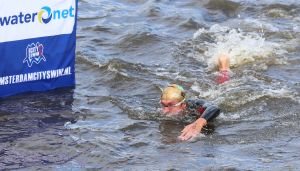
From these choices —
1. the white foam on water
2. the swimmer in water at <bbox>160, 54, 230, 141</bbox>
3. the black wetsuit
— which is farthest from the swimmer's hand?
the white foam on water

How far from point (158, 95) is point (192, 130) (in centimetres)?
196

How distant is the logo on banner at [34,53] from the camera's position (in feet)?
30.8

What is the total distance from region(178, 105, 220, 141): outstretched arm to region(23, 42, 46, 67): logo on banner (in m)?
2.49

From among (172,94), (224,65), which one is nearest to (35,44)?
(172,94)

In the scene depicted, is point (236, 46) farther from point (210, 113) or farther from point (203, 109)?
point (210, 113)

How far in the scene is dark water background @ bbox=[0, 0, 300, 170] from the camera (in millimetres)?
7898

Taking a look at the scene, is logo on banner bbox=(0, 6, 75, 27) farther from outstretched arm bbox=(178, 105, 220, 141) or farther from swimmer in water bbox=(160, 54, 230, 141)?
outstretched arm bbox=(178, 105, 220, 141)

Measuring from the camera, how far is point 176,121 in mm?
9203

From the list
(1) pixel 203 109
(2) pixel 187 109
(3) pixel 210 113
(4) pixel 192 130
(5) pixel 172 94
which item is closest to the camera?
(4) pixel 192 130

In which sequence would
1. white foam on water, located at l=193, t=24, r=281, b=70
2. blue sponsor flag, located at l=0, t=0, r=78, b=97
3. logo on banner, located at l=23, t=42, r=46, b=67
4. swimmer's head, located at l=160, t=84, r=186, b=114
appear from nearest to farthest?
swimmer's head, located at l=160, t=84, r=186, b=114 < blue sponsor flag, located at l=0, t=0, r=78, b=97 < logo on banner, located at l=23, t=42, r=46, b=67 < white foam on water, located at l=193, t=24, r=281, b=70

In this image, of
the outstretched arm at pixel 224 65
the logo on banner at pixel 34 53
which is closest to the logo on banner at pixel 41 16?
the logo on banner at pixel 34 53

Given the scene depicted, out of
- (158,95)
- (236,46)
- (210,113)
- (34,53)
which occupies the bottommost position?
(158,95)

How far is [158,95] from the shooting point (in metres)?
10.4

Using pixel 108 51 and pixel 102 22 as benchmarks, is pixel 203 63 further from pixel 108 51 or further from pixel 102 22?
pixel 102 22
